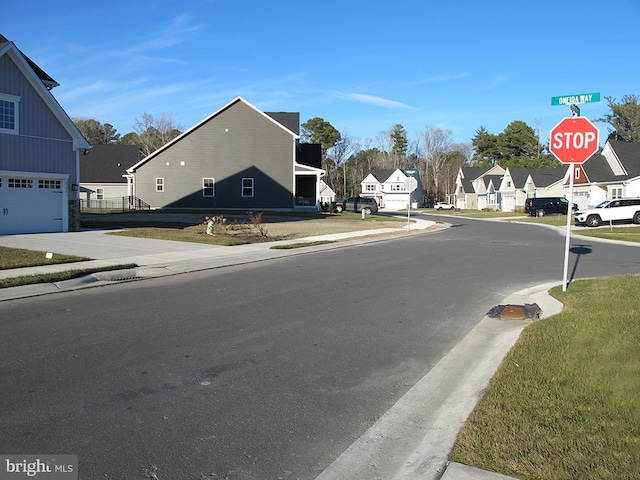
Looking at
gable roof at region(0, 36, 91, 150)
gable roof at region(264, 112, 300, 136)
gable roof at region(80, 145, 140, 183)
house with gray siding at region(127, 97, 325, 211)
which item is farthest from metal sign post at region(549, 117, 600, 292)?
gable roof at region(80, 145, 140, 183)

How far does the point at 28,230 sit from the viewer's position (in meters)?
21.8

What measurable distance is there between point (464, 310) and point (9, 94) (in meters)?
20.6

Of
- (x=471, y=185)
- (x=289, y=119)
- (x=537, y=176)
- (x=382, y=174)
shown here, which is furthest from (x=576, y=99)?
(x=382, y=174)

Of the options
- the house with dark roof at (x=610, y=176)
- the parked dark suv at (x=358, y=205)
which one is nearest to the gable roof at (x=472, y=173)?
the house with dark roof at (x=610, y=176)

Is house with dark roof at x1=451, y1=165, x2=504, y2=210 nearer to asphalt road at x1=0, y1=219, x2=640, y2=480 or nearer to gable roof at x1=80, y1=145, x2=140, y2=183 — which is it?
gable roof at x1=80, y1=145, x2=140, y2=183

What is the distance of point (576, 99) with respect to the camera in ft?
30.0

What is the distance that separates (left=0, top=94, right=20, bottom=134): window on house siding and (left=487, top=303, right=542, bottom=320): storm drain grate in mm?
20650

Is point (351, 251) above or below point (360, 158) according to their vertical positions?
below

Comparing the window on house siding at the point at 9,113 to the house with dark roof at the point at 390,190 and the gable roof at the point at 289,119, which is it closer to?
the gable roof at the point at 289,119

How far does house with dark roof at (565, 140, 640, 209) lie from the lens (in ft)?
146

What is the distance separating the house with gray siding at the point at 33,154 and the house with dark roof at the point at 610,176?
39844 millimetres

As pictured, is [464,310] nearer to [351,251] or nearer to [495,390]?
[495,390]

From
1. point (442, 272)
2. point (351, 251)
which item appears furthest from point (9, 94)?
point (442, 272)

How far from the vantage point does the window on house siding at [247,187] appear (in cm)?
4292
